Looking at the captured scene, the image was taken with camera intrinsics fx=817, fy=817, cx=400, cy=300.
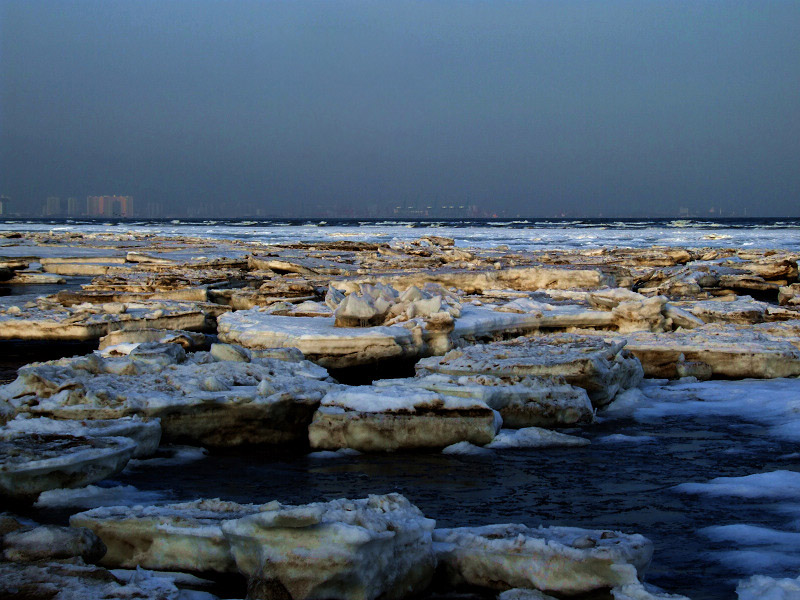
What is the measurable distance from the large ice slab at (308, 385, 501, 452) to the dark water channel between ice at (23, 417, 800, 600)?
142 mm

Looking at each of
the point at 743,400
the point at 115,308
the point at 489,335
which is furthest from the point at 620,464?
the point at 115,308

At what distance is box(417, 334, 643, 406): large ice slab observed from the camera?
277 inches

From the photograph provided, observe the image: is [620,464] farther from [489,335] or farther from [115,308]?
[115,308]

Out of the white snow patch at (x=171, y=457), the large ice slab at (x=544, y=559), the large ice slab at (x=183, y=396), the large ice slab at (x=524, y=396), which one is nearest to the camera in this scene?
the large ice slab at (x=544, y=559)

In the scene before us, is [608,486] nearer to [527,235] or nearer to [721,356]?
[721,356]

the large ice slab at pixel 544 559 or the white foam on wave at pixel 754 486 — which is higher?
the large ice slab at pixel 544 559

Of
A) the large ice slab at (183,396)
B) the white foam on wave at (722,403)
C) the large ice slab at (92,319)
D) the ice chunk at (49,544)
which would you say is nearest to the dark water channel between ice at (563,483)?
the large ice slab at (183,396)

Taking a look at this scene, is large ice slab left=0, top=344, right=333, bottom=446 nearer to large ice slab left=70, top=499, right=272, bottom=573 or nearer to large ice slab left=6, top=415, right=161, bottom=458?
large ice slab left=6, top=415, right=161, bottom=458

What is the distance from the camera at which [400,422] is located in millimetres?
5727

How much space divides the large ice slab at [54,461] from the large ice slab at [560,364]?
3063mm

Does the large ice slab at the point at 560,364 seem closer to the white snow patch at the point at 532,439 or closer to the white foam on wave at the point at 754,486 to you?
the white snow patch at the point at 532,439

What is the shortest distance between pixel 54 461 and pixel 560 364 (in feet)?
14.0

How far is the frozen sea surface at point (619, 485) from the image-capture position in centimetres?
400

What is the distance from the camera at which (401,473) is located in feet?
17.2
